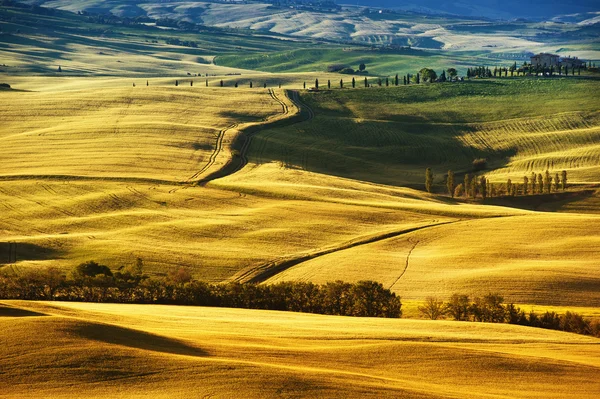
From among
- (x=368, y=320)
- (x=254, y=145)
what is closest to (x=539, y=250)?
(x=368, y=320)

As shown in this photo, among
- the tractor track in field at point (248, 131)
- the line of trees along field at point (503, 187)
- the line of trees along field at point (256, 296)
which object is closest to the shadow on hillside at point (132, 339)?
the line of trees along field at point (256, 296)

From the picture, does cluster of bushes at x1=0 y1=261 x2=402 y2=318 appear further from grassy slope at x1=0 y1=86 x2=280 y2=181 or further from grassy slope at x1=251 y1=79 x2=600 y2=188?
grassy slope at x1=251 y1=79 x2=600 y2=188

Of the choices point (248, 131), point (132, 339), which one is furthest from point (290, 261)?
point (248, 131)

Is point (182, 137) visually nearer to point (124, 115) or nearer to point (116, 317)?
point (124, 115)

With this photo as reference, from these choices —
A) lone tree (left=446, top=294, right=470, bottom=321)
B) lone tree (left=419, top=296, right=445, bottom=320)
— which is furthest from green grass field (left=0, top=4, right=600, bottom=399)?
lone tree (left=446, top=294, right=470, bottom=321)

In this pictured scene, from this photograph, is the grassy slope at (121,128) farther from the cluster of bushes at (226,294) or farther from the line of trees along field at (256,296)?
the cluster of bushes at (226,294)

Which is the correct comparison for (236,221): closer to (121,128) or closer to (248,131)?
(121,128)
